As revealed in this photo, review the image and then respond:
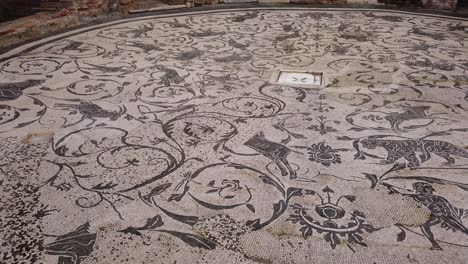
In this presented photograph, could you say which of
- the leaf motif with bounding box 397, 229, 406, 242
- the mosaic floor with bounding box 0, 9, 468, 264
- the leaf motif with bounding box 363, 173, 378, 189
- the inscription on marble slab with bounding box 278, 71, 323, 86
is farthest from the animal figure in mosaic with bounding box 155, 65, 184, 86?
the leaf motif with bounding box 397, 229, 406, 242

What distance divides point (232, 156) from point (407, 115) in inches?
41.0

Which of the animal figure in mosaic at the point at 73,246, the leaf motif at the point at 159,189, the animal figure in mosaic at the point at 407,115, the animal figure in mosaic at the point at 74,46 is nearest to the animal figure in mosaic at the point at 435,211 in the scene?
the animal figure in mosaic at the point at 407,115

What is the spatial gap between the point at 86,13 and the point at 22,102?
2.58 m

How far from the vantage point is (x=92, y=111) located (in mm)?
2072

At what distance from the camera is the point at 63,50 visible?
124 inches

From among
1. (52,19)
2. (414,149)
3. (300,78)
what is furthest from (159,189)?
(52,19)

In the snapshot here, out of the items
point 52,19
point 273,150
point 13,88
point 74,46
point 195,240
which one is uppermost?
point 52,19

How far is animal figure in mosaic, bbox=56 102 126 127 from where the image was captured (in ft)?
6.57

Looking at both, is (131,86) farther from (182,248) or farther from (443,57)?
(443,57)

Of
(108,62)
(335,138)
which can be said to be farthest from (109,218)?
(108,62)

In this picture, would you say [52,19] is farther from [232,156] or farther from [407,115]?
[407,115]

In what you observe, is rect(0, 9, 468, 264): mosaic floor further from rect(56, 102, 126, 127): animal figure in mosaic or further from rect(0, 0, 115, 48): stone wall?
rect(0, 0, 115, 48): stone wall

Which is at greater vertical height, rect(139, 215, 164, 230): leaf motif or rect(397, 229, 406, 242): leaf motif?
rect(139, 215, 164, 230): leaf motif

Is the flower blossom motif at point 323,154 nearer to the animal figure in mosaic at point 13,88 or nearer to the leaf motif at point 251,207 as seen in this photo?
the leaf motif at point 251,207
